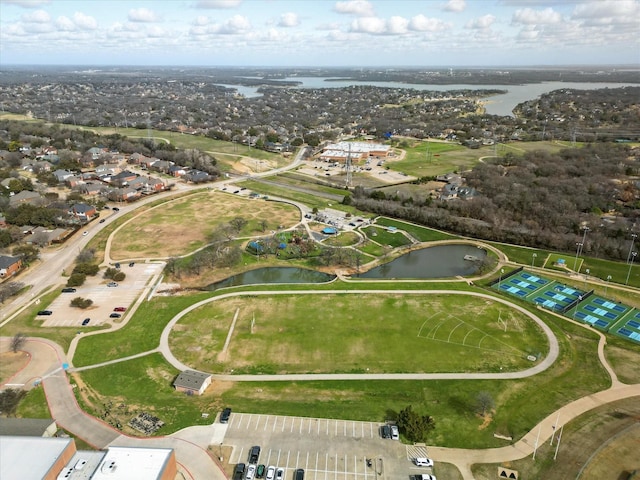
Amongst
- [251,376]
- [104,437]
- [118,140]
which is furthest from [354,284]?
[118,140]

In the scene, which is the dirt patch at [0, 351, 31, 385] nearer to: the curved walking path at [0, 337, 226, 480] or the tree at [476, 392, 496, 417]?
the curved walking path at [0, 337, 226, 480]

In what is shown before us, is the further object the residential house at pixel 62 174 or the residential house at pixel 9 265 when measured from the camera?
the residential house at pixel 62 174

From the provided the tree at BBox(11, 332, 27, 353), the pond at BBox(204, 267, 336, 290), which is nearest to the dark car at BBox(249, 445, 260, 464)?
the tree at BBox(11, 332, 27, 353)

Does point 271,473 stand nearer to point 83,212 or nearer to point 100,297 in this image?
point 100,297

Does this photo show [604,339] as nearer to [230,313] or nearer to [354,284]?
[354,284]

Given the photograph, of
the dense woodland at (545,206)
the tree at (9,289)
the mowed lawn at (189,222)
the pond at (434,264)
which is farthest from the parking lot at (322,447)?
the dense woodland at (545,206)

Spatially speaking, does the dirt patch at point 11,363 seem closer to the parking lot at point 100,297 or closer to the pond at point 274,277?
the parking lot at point 100,297

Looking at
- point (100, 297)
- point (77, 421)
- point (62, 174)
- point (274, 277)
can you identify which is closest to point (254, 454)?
point (77, 421)
